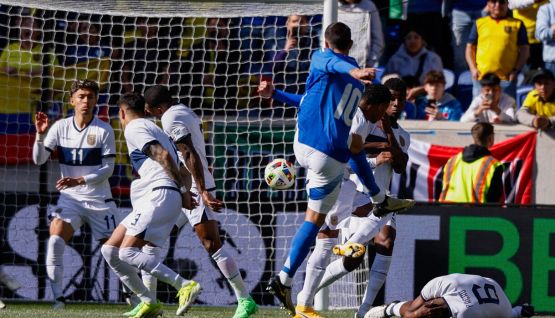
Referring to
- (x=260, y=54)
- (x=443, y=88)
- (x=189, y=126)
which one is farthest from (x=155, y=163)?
(x=443, y=88)

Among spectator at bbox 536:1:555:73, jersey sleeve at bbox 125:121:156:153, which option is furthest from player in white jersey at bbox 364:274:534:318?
spectator at bbox 536:1:555:73

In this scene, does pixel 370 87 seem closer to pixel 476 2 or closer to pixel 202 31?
pixel 202 31

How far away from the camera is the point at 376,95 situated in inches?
399

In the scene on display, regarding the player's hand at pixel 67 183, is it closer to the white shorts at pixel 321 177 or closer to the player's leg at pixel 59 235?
the player's leg at pixel 59 235

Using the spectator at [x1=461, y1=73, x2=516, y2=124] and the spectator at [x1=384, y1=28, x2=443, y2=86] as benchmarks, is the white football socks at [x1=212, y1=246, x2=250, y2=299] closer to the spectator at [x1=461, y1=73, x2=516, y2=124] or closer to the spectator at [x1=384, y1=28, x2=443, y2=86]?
the spectator at [x1=461, y1=73, x2=516, y2=124]

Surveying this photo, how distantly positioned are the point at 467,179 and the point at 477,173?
0.14 meters

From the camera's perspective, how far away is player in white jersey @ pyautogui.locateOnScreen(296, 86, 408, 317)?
975 centimetres

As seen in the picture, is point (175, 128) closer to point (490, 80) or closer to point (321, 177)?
point (321, 177)

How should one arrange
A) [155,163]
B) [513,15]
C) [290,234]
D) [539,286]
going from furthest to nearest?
[513,15], [290,234], [539,286], [155,163]

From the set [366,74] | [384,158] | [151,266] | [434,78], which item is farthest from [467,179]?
[366,74]

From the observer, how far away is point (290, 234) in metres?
13.2

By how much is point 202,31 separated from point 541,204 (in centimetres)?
432

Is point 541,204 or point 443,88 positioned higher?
point 443,88

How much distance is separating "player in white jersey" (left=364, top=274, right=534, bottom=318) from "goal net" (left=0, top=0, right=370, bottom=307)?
12.5 feet
